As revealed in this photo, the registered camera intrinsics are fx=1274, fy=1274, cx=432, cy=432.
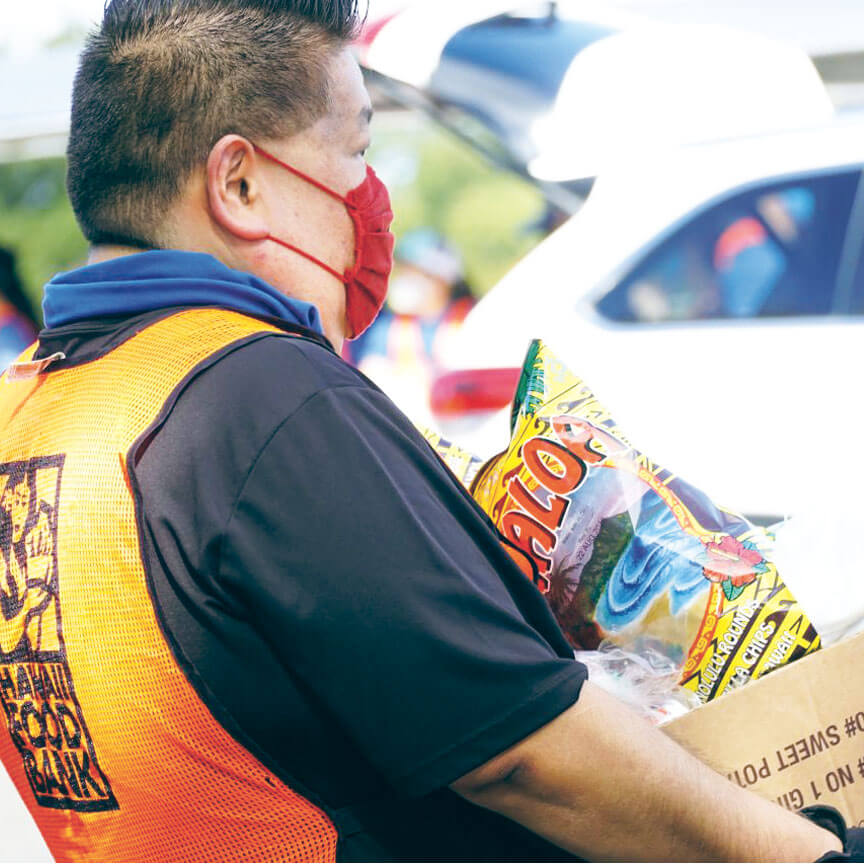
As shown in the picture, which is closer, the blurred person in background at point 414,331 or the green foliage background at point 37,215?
the blurred person in background at point 414,331

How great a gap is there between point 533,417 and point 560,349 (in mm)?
2369

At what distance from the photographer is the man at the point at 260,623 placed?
122cm

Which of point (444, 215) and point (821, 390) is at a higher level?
point (821, 390)

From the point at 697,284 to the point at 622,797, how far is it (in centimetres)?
326

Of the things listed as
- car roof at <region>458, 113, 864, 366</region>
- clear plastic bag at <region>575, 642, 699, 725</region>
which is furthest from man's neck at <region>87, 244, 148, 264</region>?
car roof at <region>458, 113, 864, 366</region>

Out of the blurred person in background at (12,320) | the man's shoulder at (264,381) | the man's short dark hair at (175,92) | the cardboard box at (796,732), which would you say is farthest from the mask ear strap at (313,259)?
the blurred person in background at (12,320)

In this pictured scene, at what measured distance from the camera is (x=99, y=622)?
4.23 feet

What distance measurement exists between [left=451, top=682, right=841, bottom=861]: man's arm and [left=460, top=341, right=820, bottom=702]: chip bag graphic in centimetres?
24

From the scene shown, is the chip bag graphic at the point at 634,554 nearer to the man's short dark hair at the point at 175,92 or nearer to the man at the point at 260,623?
the man at the point at 260,623

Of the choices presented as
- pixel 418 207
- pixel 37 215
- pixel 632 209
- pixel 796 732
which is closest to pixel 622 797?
pixel 796 732

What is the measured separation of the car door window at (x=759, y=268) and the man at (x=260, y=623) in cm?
→ 294

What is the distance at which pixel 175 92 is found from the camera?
1471mm

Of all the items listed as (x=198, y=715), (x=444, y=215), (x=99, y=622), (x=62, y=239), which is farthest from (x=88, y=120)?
(x=444, y=215)

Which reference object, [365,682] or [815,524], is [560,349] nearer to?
[815,524]
